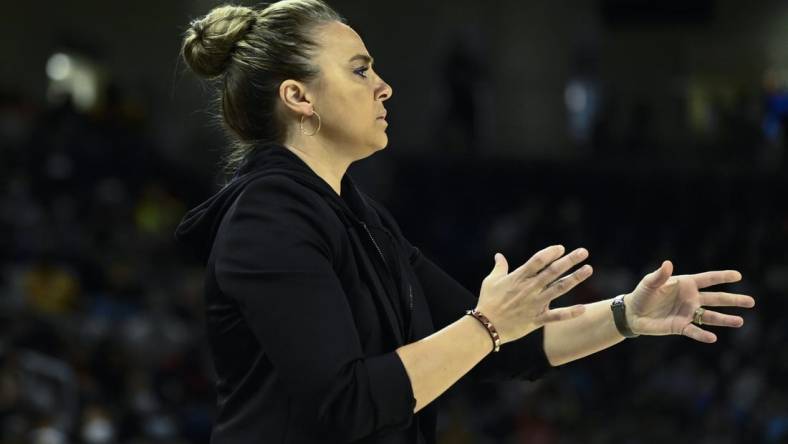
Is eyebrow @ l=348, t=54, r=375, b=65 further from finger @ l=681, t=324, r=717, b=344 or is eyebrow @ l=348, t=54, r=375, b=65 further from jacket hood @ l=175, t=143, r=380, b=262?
finger @ l=681, t=324, r=717, b=344

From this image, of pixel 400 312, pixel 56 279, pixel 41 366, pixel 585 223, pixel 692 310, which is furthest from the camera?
pixel 585 223

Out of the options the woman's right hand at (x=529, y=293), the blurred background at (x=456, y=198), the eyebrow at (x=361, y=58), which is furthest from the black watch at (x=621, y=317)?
the blurred background at (x=456, y=198)

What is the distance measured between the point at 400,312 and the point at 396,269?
0.07m

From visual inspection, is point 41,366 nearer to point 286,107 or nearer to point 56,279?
point 56,279

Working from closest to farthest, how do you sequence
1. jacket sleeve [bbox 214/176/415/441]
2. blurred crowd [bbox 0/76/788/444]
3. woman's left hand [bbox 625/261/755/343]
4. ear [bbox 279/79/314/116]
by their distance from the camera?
jacket sleeve [bbox 214/176/415/441], ear [bbox 279/79/314/116], woman's left hand [bbox 625/261/755/343], blurred crowd [bbox 0/76/788/444]

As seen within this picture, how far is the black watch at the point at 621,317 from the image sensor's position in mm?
2066

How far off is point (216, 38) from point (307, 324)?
0.51 meters

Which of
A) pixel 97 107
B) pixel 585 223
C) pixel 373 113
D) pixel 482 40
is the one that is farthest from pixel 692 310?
pixel 482 40

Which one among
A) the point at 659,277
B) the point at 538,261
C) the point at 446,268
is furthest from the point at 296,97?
the point at 446,268

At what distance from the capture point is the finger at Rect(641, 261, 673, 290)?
196cm

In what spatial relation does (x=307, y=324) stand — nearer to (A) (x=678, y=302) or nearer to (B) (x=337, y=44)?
(B) (x=337, y=44)

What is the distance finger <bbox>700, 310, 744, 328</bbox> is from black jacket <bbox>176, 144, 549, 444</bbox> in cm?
45

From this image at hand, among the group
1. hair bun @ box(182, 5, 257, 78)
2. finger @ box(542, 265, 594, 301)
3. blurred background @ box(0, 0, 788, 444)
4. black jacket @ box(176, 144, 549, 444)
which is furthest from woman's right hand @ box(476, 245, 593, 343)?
blurred background @ box(0, 0, 788, 444)

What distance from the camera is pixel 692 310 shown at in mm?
2018
